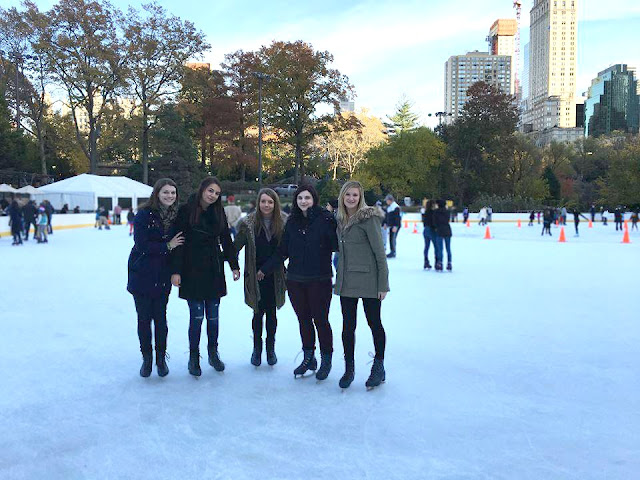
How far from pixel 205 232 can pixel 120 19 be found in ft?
137

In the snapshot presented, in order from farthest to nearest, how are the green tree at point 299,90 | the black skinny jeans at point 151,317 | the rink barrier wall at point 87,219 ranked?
the green tree at point 299,90 < the rink barrier wall at point 87,219 < the black skinny jeans at point 151,317

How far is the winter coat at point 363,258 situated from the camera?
3.82m

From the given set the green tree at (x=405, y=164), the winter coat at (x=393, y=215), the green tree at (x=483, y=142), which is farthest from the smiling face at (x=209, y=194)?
the green tree at (x=483, y=142)

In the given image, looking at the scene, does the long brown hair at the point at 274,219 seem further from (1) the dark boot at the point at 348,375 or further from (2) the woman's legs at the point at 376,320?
(1) the dark boot at the point at 348,375

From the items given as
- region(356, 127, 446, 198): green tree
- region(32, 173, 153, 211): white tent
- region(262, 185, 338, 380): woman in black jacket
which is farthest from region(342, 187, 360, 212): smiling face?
region(356, 127, 446, 198): green tree

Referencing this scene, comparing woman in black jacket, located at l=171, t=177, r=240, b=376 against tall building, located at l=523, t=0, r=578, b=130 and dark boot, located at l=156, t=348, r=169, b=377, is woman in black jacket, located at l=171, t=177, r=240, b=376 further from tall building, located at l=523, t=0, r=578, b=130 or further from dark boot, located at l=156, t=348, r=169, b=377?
tall building, located at l=523, t=0, r=578, b=130

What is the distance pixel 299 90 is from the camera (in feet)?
148

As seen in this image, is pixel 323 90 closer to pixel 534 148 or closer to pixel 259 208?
pixel 534 148

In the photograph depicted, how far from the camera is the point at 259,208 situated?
427 centimetres

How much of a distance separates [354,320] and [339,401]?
0.56 m

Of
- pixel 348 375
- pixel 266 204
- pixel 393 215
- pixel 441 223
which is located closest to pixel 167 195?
pixel 266 204

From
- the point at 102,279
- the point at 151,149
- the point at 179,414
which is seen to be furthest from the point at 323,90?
the point at 179,414

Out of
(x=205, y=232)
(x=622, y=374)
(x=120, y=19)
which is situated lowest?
(x=622, y=374)

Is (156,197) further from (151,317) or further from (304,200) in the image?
(304,200)
